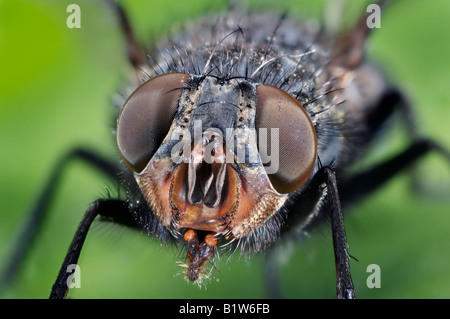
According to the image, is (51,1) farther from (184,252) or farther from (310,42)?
(184,252)

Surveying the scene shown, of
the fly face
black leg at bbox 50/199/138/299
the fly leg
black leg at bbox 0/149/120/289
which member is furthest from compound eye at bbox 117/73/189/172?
black leg at bbox 0/149/120/289

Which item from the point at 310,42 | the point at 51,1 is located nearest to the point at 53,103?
the point at 51,1

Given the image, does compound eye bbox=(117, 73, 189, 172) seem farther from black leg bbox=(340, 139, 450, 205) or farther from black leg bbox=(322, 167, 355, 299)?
black leg bbox=(340, 139, 450, 205)

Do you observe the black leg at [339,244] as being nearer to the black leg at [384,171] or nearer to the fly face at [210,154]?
the fly face at [210,154]

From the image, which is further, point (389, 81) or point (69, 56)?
point (69, 56)

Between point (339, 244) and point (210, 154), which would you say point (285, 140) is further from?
point (339, 244)
